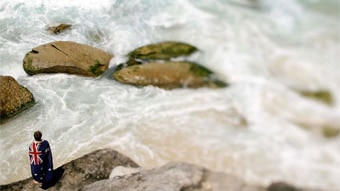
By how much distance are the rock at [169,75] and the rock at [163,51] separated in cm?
46

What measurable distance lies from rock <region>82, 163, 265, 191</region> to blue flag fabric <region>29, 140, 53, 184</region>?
0.69 meters

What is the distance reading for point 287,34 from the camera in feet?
39.2

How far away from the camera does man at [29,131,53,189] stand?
7.45 meters

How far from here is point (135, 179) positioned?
7.59m

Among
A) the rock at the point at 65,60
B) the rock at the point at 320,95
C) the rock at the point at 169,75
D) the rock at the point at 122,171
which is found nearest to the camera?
the rock at the point at 122,171

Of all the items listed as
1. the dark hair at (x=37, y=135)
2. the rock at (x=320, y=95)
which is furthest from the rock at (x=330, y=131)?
the dark hair at (x=37, y=135)

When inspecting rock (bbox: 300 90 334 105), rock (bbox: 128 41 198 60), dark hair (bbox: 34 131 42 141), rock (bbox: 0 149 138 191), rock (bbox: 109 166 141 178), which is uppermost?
rock (bbox: 300 90 334 105)

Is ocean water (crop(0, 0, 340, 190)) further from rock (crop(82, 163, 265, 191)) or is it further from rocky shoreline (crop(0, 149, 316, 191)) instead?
rock (crop(82, 163, 265, 191))

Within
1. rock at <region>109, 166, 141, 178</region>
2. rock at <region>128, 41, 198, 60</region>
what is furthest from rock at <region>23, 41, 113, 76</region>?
rock at <region>109, 166, 141, 178</region>

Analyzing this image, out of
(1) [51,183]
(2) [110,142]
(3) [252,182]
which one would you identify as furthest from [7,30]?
(3) [252,182]

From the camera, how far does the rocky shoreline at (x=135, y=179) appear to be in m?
7.36

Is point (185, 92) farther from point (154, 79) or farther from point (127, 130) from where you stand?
point (127, 130)

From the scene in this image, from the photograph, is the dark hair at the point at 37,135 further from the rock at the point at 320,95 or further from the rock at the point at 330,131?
the rock at the point at 320,95

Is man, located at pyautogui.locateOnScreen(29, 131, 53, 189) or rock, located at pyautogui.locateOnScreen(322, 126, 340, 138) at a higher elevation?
rock, located at pyautogui.locateOnScreen(322, 126, 340, 138)
